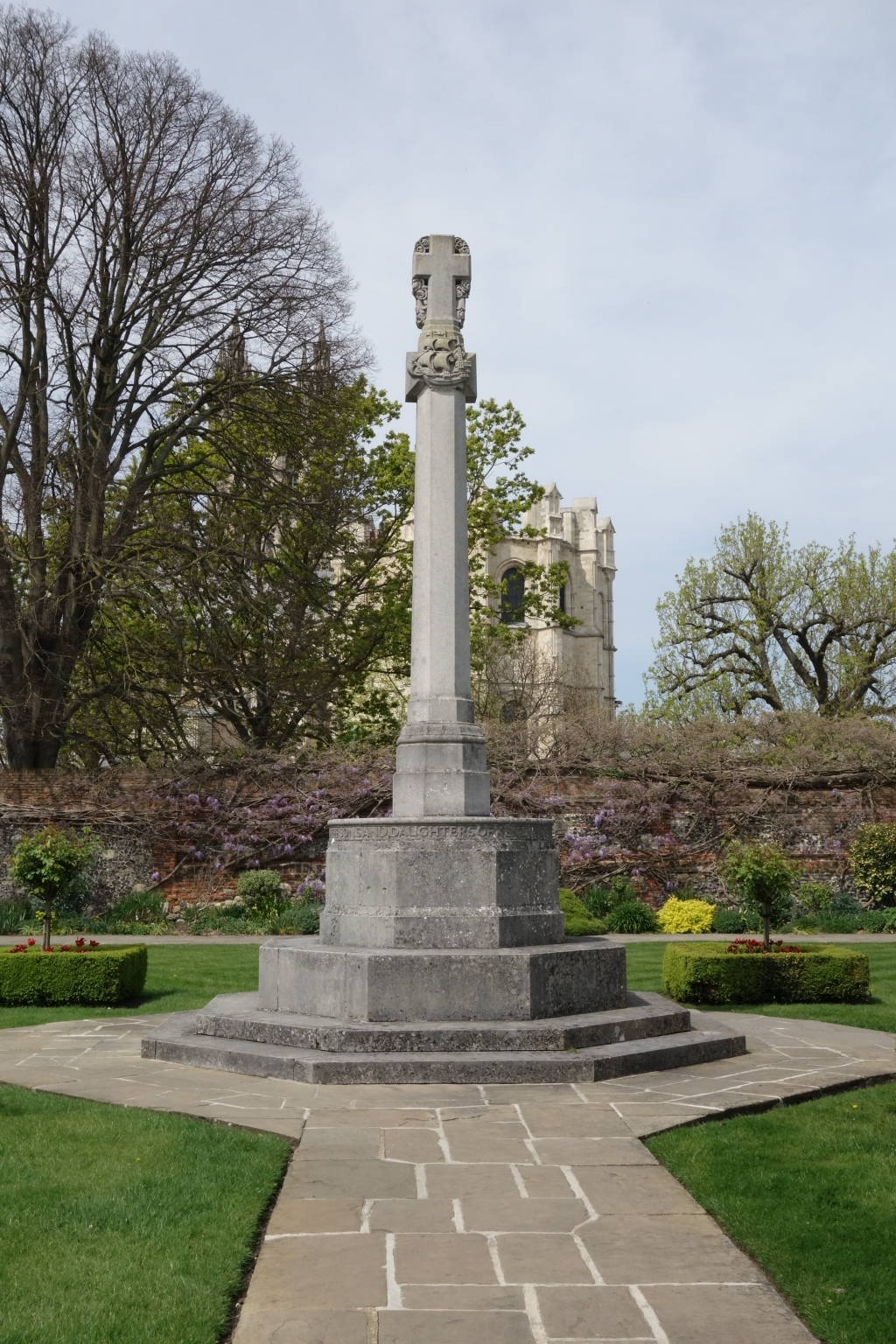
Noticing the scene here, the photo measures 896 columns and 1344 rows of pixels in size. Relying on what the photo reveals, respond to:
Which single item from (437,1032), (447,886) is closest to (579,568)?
(447,886)

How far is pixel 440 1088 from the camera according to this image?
7.24 metres

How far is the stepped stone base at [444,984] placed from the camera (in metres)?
8.05

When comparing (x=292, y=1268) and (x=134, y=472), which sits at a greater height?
(x=134, y=472)

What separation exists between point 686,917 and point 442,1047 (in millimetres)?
11880

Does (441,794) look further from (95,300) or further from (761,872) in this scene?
(95,300)

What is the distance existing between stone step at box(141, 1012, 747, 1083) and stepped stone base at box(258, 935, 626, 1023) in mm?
393

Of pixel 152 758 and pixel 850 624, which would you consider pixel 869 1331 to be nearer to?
pixel 152 758

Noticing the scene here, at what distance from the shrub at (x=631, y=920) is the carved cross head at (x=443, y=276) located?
37.1 ft

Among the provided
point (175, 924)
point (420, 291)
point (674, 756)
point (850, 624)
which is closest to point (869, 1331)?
point (420, 291)

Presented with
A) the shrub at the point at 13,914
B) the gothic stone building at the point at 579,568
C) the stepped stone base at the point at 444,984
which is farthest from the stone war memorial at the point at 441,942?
the gothic stone building at the point at 579,568

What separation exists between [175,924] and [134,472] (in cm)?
862

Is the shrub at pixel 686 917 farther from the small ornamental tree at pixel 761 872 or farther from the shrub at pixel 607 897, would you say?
the small ornamental tree at pixel 761 872

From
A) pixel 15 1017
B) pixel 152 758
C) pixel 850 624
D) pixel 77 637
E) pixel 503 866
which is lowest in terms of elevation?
pixel 15 1017

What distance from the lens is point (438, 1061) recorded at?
24.5 feet
